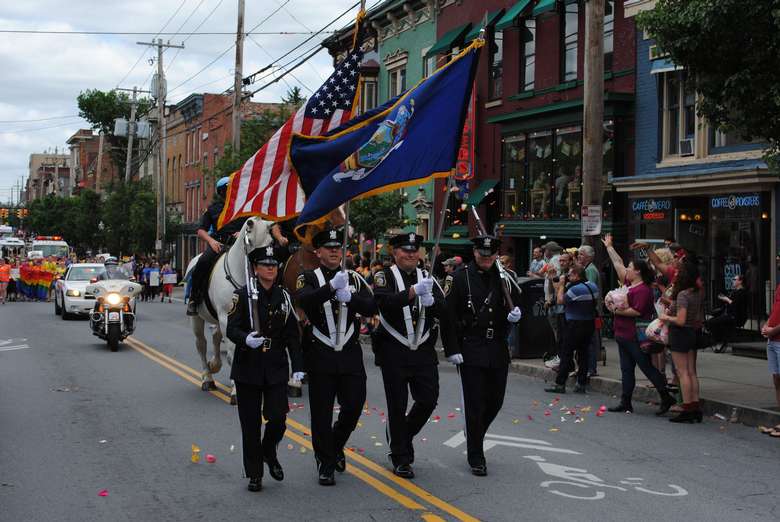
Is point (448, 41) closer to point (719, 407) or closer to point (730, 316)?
point (730, 316)

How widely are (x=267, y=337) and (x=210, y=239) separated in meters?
5.44

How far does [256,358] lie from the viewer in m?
7.67

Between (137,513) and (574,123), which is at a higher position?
(574,123)

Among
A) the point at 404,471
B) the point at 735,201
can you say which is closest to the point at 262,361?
the point at 404,471

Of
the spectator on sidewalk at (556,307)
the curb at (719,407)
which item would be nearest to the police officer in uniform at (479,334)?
the curb at (719,407)

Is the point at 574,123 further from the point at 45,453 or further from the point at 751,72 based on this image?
the point at 45,453

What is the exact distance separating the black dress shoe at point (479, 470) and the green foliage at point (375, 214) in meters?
21.0

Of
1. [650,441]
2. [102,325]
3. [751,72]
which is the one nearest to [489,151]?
[102,325]

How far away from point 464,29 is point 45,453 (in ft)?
77.0

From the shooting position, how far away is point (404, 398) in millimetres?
8133

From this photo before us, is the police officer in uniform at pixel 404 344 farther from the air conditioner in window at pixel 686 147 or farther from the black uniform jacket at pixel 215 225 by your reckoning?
the air conditioner in window at pixel 686 147

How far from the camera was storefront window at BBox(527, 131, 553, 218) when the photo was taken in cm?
2620

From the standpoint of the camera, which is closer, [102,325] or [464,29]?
[102,325]

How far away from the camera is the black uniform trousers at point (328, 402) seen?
790 cm
